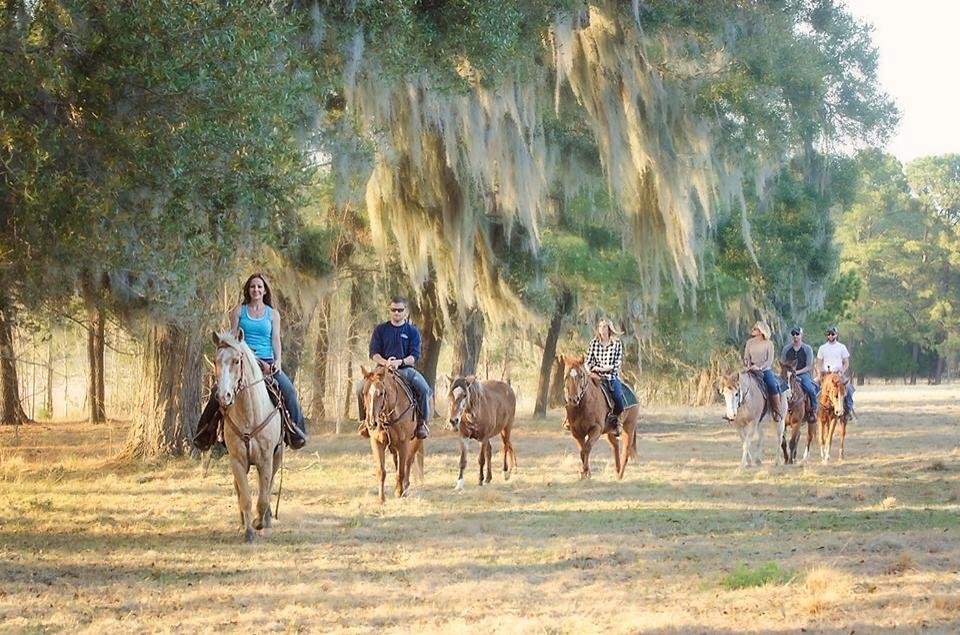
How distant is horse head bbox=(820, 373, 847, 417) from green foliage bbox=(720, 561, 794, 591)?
10.9m

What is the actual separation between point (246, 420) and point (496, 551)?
7.64 feet

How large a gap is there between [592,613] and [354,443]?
51.2 ft

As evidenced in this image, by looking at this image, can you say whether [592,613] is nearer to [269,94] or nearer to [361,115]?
[269,94]

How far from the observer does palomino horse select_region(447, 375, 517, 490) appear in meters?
14.0

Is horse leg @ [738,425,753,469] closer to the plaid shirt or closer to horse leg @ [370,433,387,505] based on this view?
the plaid shirt

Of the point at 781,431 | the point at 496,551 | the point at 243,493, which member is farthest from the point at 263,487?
the point at 781,431

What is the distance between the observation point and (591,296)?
91.5ft

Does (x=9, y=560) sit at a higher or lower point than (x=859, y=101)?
lower

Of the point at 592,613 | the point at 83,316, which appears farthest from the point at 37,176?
the point at 83,316

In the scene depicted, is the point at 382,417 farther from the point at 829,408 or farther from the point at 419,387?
the point at 829,408

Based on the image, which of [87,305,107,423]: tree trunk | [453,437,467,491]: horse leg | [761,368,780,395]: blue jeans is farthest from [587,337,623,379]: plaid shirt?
[87,305,107,423]: tree trunk

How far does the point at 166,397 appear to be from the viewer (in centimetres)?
1741

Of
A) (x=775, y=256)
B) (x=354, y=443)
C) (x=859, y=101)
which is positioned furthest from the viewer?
(x=775, y=256)

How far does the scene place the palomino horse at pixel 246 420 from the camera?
9570 millimetres
